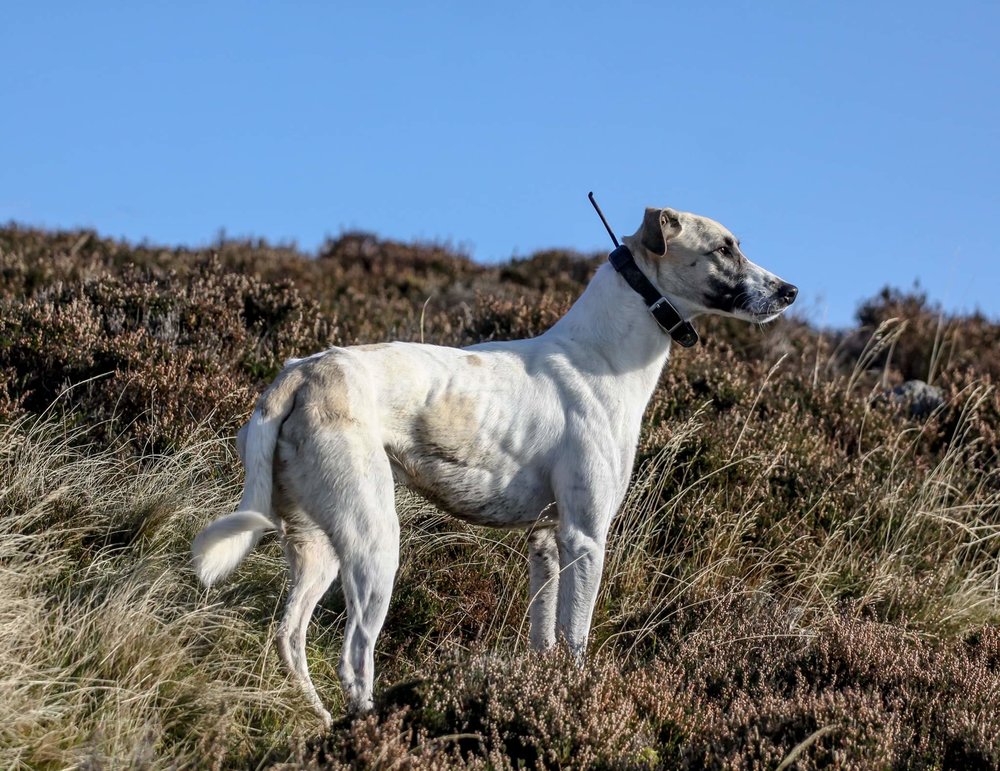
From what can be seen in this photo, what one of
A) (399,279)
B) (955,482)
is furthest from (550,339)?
(399,279)

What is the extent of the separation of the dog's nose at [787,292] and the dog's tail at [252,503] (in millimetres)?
2048

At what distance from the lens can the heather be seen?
11.8 ft

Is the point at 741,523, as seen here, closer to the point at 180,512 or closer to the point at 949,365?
the point at 180,512

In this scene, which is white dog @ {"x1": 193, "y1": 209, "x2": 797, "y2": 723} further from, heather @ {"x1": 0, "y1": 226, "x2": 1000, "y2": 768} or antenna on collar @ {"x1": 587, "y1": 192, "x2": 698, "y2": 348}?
heather @ {"x1": 0, "y1": 226, "x2": 1000, "y2": 768}

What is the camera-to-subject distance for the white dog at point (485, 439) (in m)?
3.60

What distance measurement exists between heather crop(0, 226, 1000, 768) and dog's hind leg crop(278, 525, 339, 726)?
0.46 feet

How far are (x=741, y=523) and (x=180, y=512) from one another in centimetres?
291

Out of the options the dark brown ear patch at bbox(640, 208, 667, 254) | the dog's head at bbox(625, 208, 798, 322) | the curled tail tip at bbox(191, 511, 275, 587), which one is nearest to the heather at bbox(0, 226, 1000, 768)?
the curled tail tip at bbox(191, 511, 275, 587)

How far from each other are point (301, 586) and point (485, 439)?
871 millimetres

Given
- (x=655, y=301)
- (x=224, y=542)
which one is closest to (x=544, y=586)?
(x=655, y=301)

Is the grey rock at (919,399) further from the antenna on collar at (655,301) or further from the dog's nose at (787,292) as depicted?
the antenna on collar at (655,301)

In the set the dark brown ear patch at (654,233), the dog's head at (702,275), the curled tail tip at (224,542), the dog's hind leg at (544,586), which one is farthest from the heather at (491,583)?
the dark brown ear patch at (654,233)

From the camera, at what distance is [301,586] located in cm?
405

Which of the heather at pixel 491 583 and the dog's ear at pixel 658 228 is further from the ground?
the dog's ear at pixel 658 228
